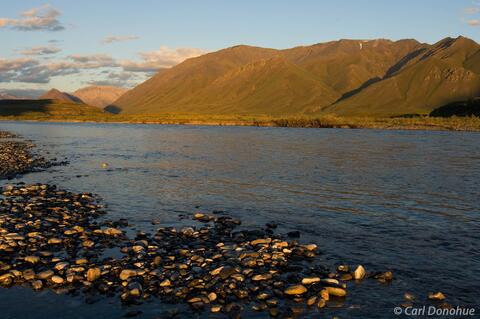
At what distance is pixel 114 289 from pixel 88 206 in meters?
12.3

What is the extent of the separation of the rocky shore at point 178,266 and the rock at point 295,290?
29 mm

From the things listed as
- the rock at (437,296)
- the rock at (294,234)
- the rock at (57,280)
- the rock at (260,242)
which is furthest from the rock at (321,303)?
the rock at (57,280)

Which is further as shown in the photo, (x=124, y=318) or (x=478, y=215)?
(x=478, y=215)

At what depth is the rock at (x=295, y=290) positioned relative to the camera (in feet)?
42.8

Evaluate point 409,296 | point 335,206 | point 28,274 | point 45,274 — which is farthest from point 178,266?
point 335,206

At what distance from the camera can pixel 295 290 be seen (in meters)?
13.1

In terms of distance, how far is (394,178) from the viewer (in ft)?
124

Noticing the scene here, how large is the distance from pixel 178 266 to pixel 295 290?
13.7 ft

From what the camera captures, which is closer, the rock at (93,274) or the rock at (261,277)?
the rock at (93,274)

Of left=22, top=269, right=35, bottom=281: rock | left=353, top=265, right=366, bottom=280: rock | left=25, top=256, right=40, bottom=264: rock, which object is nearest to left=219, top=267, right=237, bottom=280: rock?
left=353, top=265, right=366, bottom=280: rock

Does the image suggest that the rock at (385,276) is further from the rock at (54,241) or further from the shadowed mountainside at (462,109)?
the shadowed mountainside at (462,109)

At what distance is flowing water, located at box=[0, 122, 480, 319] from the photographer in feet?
43.3

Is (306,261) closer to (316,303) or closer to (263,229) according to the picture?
(316,303)

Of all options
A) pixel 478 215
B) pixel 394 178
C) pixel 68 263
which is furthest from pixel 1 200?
pixel 394 178
